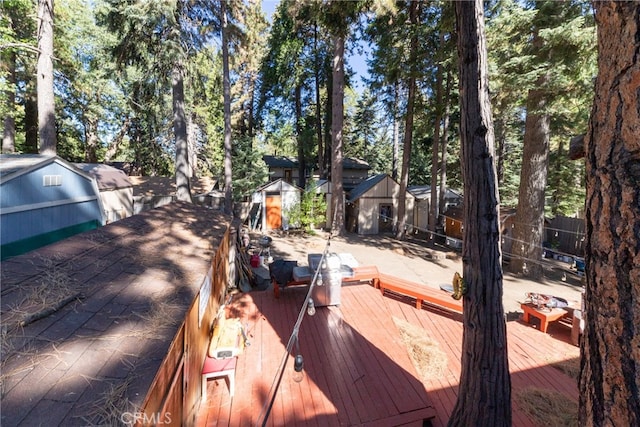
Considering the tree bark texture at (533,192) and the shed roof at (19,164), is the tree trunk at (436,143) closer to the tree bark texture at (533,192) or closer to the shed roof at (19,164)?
the tree bark texture at (533,192)

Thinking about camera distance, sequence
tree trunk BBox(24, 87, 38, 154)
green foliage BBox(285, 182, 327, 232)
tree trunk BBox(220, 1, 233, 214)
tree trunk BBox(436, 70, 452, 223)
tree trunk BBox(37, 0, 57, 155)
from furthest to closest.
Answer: tree trunk BBox(24, 87, 38, 154)
green foliage BBox(285, 182, 327, 232)
tree trunk BBox(436, 70, 452, 223)
tree trunk BBox(220, 1, 233, 214)
tree trunk BBox(37, 0, 57, 155)

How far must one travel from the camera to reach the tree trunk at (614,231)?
1061 mm

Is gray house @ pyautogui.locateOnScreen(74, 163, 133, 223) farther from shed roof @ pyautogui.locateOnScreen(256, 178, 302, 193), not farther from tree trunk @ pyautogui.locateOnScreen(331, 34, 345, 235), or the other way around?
tree trunk @ pyautogui.locateOnScreen(331, 34, 345, 235)

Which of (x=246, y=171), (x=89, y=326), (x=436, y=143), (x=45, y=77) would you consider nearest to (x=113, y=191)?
(x=45, y=77)

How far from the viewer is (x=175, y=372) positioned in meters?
2.63

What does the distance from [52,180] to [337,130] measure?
11.2m

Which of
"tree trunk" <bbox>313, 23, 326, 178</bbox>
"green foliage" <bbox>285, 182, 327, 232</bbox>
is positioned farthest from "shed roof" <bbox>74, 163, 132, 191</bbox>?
"tree trunk" <bbox>313, 23, 326, 178</bbox>

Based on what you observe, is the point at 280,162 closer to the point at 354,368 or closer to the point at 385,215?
the point at 385,215

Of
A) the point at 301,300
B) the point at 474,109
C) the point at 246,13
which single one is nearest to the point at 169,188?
the point at 246,13

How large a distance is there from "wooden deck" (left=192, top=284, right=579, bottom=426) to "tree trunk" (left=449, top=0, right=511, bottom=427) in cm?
86

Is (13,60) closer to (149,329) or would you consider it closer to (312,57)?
(312,57)

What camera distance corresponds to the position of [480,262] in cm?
262

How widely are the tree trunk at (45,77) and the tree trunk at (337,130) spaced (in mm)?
10648

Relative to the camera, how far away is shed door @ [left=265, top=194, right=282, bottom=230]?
16.2m
